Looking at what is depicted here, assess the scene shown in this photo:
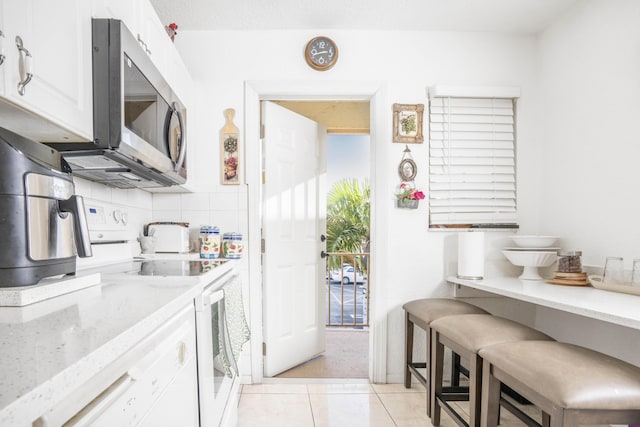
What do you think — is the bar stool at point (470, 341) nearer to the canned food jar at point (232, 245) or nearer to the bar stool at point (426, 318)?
the bar stool at point (426, 318)

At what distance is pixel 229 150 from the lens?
2.39 m

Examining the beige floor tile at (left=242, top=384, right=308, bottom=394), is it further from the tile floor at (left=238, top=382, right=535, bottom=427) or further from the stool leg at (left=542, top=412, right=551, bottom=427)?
the stool leg at (left=542, top=412, right=551, bottom=427)

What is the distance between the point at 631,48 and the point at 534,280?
138cm

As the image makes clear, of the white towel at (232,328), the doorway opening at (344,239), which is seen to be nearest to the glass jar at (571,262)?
the doorway opening at (344,239)

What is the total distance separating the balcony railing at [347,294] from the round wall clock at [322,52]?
6.20 feet

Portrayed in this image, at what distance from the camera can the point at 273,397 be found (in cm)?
222

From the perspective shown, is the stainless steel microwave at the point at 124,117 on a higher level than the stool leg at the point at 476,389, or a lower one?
higher

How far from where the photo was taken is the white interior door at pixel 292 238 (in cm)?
256

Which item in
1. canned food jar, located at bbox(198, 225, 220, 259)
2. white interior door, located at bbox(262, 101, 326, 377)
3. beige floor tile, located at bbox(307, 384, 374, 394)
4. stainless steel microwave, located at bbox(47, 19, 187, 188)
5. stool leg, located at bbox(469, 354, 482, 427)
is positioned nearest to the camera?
stainless steel microwave, located at bbox(47, 19, 187, 188)

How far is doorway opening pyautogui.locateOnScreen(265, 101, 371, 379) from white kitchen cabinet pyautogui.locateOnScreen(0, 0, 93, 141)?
2.10m

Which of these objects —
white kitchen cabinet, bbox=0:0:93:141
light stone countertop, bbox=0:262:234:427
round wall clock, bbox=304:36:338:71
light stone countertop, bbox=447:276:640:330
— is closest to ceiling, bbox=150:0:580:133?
round wall clock, bbox=304:36:338:71

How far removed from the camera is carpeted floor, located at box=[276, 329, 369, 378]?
258 cm

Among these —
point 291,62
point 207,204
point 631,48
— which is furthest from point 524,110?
point 207,204

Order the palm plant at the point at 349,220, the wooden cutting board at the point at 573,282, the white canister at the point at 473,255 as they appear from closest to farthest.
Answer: the wooden cutting board at the point at 573,282 → the white canister at the point at 473,255 → the palm plant at the point at 349,220
